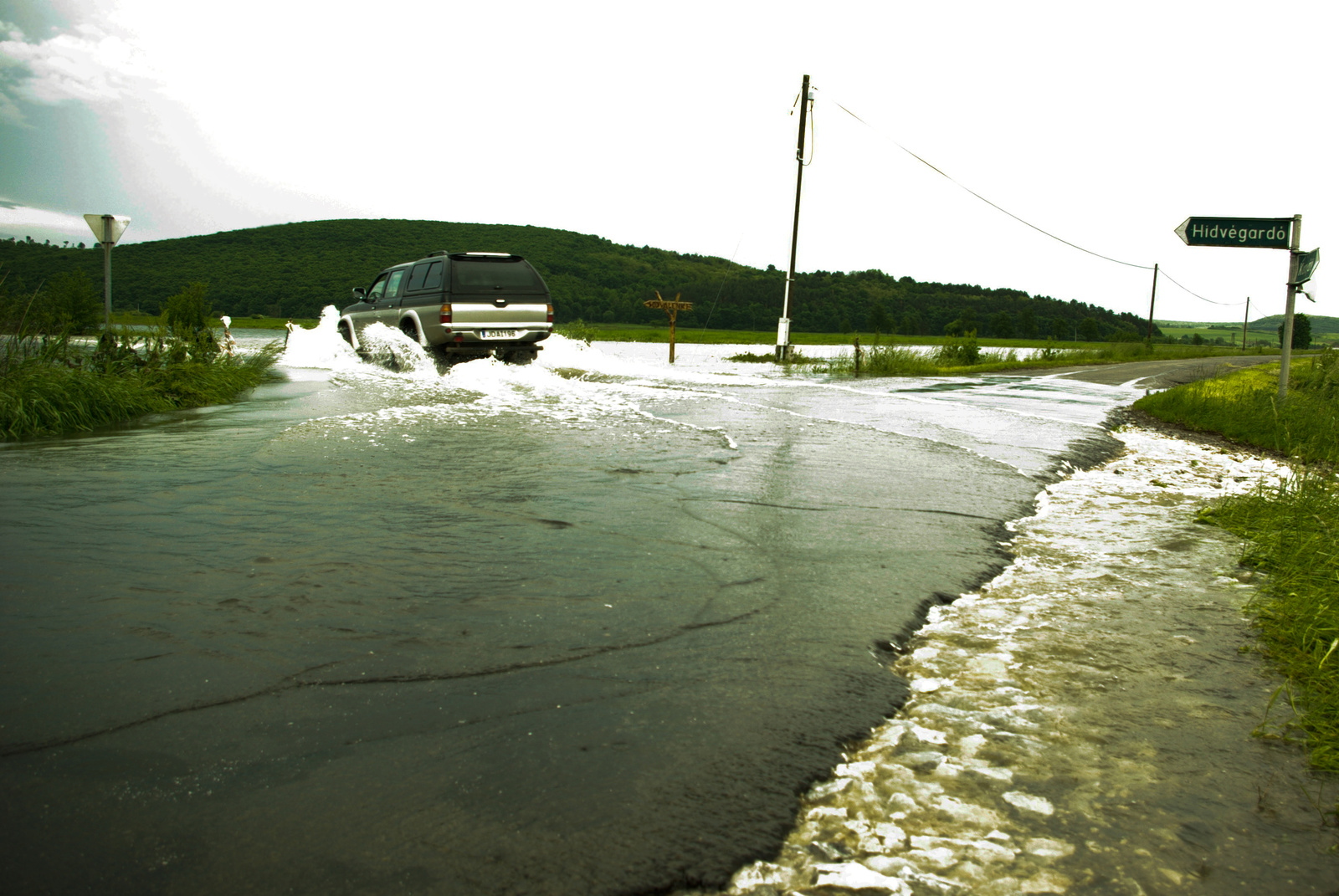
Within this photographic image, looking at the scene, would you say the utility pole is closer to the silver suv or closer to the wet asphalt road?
the silver suv

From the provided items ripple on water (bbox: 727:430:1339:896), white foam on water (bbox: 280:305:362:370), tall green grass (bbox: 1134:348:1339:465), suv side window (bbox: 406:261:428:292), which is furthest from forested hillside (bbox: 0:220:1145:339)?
ripple on water (bbox: 727:430:1339:896)

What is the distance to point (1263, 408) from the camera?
12.0 metres

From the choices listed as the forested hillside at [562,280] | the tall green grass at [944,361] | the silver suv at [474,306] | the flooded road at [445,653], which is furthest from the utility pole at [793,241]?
the forested hillside at [562,280]

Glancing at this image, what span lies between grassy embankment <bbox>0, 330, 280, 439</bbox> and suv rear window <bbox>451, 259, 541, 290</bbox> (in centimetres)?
408

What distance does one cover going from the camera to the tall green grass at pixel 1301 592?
2.96m

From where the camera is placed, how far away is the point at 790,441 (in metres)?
9.45

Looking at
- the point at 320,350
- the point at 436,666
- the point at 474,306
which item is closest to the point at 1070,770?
the point at 436,666

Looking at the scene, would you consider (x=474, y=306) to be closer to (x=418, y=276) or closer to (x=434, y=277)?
(x=434, y=277)

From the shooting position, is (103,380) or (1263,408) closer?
(103,380)

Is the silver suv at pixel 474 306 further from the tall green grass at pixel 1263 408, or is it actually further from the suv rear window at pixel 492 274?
the tall green grass at pixel 1263 408

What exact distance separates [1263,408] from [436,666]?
12.7 metres

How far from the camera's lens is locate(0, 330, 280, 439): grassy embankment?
30.2 feet

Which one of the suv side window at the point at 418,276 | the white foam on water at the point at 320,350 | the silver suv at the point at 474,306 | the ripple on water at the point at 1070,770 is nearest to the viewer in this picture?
the ripple on water at the point at 1070,770

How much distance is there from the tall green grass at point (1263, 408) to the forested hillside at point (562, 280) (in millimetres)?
43087
